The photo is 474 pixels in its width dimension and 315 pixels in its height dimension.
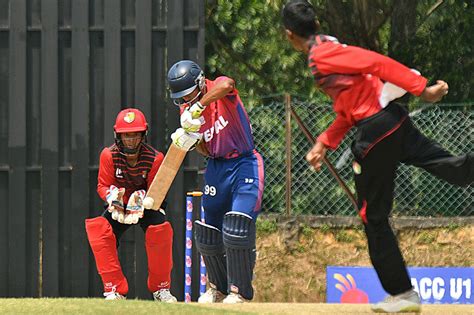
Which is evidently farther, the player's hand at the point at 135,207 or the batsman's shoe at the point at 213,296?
the player's hand at the point at 135,207

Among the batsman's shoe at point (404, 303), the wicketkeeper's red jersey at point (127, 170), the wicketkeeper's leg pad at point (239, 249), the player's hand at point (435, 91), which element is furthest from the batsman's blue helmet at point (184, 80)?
the batsman's shoe at point (404, 303)

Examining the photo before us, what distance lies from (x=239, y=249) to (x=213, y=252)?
0.46 m

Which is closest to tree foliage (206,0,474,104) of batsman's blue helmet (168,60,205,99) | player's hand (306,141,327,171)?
batsman's blue helmet (168,60,205,99)

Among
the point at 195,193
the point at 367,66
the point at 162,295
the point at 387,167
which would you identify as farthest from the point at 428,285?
the point at 367,66

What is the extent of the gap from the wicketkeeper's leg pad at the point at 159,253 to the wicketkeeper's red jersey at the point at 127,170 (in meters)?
0.46

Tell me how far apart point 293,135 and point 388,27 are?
14.6 ft

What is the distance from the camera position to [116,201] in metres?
11.1

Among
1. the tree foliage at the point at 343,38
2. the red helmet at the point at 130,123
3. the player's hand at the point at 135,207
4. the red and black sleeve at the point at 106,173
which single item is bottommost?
the player's hand at the point at 135,207

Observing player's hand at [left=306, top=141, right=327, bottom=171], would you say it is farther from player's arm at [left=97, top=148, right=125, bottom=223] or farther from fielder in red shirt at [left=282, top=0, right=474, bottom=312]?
player's arm at [left=97, top=148, right=125, bottom=223]

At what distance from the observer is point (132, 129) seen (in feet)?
36.3

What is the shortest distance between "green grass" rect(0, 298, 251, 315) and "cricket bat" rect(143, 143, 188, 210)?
5.92 feet

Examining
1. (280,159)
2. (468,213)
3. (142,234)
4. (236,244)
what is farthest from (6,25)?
(468,213)

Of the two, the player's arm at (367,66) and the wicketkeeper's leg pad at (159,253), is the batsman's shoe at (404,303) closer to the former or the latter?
the player's arm at (367,66)

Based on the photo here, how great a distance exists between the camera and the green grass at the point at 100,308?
841 centimetres
